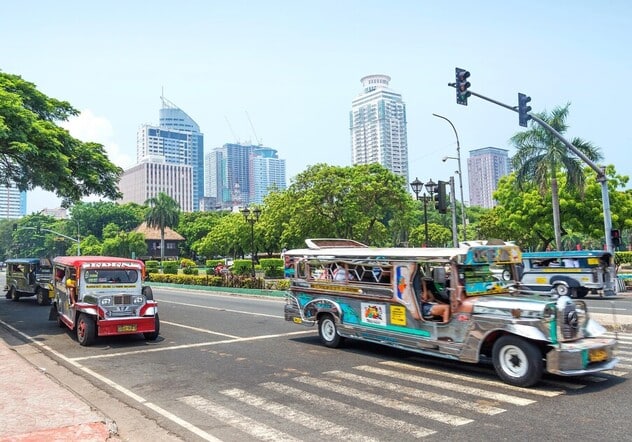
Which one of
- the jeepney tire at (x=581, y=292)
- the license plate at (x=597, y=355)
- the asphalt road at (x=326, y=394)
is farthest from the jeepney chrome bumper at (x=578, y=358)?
the jeepney tire at (x=581, y=292)

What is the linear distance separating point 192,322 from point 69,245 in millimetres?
104527

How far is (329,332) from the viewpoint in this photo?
12.4 metres

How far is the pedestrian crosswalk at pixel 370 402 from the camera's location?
6543 mm

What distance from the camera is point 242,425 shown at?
6.81 metres

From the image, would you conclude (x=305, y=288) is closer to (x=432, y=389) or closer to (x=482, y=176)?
(x=432, y=389)

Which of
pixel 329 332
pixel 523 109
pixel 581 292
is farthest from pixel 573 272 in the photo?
pixel 329 332

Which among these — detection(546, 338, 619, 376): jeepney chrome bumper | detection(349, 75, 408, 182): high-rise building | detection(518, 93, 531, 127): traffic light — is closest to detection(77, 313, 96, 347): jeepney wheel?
detection(546, 338, 619, 376): jeepney chrome bumper

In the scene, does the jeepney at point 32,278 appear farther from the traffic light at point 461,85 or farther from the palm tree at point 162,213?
the palm tree at point 162,213

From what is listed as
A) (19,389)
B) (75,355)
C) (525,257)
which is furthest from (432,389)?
(525,257)

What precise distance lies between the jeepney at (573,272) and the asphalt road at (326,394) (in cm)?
1117

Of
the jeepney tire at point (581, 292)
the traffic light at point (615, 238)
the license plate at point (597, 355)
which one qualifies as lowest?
the jeepney tire at point (581, 292)

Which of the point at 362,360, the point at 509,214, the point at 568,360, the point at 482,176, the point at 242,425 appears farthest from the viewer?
the point at 482,176

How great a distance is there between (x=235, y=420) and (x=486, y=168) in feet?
457

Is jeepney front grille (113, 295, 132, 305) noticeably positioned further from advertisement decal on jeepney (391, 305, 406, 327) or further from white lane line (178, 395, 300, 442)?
advertisement decal on jeepney (391, 305, 406, 327)
